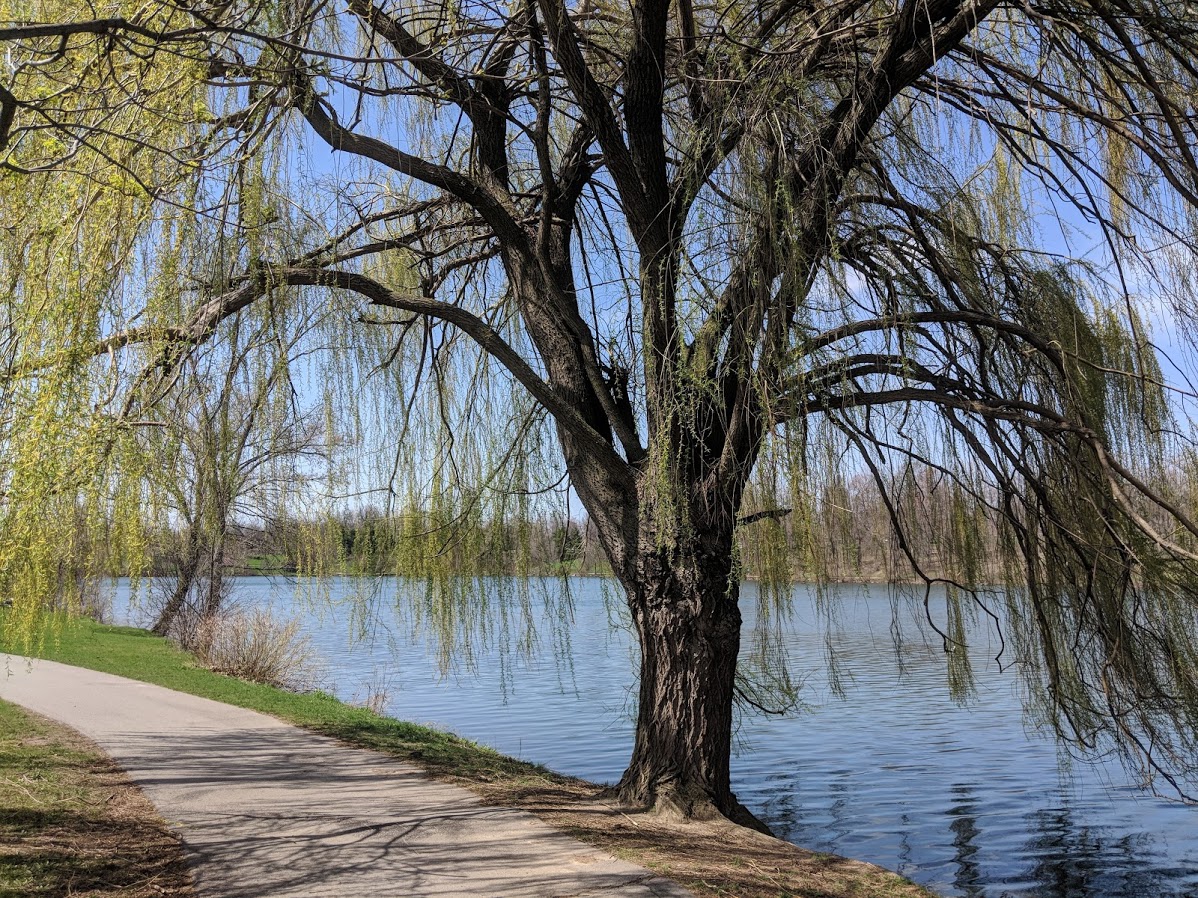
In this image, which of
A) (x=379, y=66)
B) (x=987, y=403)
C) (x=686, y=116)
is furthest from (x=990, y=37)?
(x=379, y=66)

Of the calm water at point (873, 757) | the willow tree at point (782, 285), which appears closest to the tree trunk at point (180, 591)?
the calm water at point (873, 757)

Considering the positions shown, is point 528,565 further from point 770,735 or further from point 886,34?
point 770,735

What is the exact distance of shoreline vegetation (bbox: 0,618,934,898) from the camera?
536 cm

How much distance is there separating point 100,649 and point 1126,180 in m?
17.3

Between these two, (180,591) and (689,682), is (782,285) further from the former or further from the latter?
(180,591)

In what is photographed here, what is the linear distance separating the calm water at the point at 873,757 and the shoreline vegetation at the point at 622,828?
83 centimetres

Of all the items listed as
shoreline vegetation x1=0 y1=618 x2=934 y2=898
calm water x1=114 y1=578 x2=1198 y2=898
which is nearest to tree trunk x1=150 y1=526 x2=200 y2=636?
calm water x1=114 y1=578 x2=1198 y2=898

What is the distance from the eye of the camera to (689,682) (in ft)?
21.2

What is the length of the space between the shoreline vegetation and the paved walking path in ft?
0.68

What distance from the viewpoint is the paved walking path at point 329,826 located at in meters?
5.00

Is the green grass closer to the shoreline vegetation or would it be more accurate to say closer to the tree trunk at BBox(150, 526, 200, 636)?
the shoreline vegetation

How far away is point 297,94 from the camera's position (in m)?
5.86

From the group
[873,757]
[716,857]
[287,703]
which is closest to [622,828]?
[716,857]

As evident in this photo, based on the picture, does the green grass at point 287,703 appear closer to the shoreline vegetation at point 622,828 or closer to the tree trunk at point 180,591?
the shoreline vegetation at point 622,828
